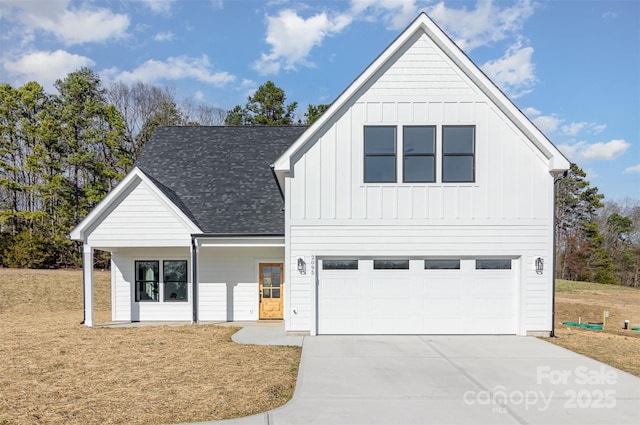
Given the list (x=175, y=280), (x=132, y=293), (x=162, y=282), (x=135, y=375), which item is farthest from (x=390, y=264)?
(x=132, y=293)

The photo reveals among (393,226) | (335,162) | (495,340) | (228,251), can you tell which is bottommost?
(495,340)

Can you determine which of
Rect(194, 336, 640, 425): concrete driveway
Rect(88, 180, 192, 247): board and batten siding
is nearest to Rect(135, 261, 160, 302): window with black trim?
Rect(88, 180, 192, 247): board and batten siding

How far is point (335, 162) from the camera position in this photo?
37.2ft

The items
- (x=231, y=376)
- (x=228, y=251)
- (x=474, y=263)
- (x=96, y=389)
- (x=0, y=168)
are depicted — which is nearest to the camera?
(x=96, y=389)

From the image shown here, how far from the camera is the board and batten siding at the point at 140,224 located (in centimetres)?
1279

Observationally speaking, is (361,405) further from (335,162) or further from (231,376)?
(335,162)

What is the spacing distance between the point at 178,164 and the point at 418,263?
390 inches

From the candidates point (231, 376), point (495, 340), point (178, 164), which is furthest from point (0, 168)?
point (495, 340)

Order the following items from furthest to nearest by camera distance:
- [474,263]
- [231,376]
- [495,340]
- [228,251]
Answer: [228,251] < [474,263] < [495,340] < [231,376]

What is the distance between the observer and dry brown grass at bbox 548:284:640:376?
9278 millimetres

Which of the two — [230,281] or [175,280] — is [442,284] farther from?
[175,280]

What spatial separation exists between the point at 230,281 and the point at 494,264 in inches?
326

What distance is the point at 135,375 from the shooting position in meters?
7.55

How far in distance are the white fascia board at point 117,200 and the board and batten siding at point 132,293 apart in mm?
1653
